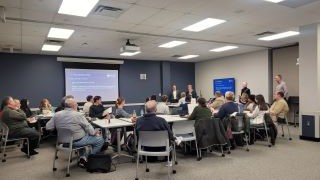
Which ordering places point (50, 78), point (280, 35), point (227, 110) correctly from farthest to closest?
1. point (50, 78)
2. point (280, 35)
3. point (227, 110)

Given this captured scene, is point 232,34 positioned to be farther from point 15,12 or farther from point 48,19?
point 15,12

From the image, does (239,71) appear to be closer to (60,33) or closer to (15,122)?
(60,33)

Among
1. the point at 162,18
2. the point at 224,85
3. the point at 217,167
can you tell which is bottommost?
the point at 217,167

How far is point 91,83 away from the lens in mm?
10352

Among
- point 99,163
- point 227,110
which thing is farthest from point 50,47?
point 227,110

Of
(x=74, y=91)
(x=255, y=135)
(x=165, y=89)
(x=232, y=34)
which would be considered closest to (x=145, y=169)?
(x=255, y=135)

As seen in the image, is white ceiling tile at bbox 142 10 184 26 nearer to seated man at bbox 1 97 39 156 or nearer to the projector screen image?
seated man at bbox 1 97 39 156

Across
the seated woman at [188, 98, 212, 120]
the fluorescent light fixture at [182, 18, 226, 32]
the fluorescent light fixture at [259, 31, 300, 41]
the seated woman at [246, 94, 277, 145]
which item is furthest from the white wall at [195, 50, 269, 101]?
the seated woman at [188, 98, 212, 120]

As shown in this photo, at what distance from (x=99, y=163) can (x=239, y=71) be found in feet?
26.3

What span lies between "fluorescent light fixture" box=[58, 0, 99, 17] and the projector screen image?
18.2 ft

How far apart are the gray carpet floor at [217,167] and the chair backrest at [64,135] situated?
0.55m

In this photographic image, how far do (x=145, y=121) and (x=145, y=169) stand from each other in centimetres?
95

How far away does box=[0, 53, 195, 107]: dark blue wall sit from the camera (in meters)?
9.02

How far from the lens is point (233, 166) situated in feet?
13.7
